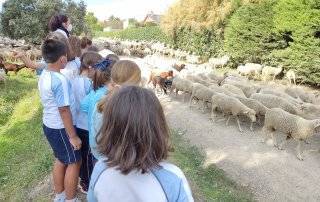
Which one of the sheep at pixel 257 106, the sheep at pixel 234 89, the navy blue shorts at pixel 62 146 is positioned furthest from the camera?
the sheep at pixel 234 89

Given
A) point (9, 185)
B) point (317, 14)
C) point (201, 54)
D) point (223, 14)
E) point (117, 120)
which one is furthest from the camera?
point (201, 54)

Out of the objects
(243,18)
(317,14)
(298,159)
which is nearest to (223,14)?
(243,18)

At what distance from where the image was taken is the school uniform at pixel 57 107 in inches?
166

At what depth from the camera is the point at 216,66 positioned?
82.0 feet

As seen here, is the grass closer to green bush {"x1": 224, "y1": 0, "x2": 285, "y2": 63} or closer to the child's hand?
the child's hand

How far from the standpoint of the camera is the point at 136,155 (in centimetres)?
210

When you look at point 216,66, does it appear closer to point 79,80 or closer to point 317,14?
point 317,14

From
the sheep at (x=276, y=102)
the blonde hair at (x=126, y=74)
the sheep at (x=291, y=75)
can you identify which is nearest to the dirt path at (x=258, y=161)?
the sheep at (x=276, y=102)

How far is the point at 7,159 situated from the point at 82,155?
15.7 ft

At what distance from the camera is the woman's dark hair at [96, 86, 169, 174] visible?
2086 mm

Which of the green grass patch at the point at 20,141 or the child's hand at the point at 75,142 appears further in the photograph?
the green grass patch at the point at 20,141

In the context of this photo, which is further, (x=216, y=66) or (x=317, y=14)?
(x=216, y=66)

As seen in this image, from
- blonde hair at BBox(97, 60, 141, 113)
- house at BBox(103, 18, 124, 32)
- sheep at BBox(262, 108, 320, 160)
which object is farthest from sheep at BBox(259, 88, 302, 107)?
house at BBox(103, 18, 124, 32)

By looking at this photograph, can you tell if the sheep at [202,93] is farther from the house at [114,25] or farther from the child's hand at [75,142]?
the house at [114,25]
